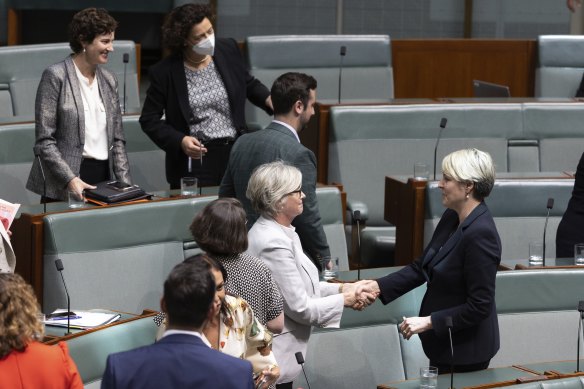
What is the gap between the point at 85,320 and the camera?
85.0 inches

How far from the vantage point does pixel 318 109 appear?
11.5ft

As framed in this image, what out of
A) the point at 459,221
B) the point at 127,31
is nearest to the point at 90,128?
the point at 459,221

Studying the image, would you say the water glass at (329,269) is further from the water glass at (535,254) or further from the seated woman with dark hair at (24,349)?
the seated woman with dark hair at (24,349)

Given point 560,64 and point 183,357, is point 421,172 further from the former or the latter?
point 183,357

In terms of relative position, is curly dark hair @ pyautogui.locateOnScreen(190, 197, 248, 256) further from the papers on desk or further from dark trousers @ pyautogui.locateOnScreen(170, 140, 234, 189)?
dark trousers @ pyautogui.locateOnScreen(170, 140, 234, 189)

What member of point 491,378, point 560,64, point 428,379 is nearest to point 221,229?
point 428,379

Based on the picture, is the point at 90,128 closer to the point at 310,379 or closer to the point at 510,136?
the point at 310,379

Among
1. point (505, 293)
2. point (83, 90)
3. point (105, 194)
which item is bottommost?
point (505, 293)

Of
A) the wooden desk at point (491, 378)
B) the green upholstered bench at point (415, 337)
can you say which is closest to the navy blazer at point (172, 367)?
the wooden desk at point (491, 378)

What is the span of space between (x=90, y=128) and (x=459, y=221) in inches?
39.9

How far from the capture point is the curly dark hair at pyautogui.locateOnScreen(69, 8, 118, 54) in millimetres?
2684

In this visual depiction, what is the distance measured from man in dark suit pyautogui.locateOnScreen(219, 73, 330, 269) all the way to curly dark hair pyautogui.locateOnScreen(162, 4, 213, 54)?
1.66 feet

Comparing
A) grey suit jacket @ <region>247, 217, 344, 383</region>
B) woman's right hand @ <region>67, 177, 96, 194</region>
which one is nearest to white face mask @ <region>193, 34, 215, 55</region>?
woman's right hand @ <region>67, 177, 96, 194</region>

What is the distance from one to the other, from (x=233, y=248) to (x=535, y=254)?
1.15 metres
